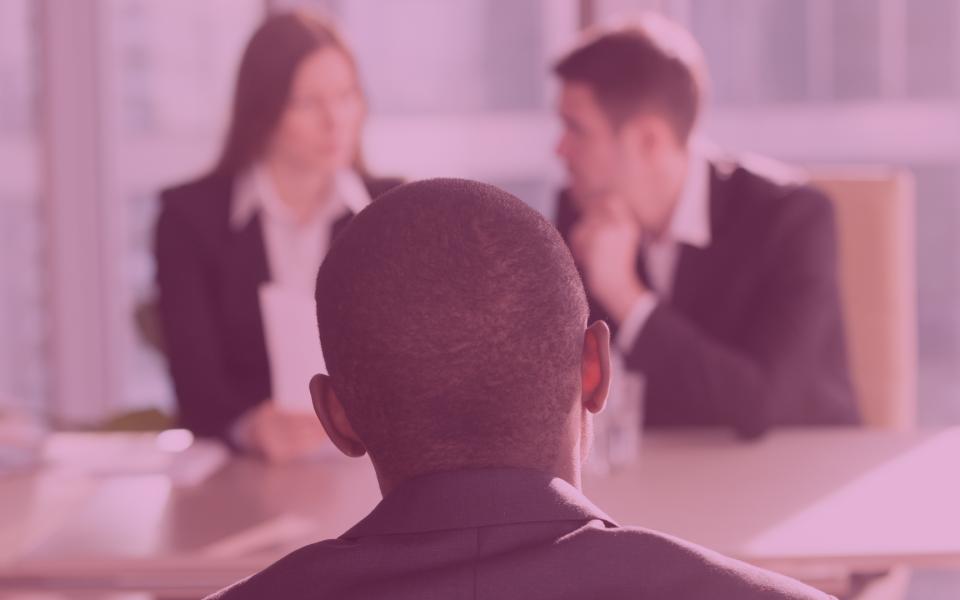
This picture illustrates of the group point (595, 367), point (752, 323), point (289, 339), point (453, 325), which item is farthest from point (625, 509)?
point (453, 325)

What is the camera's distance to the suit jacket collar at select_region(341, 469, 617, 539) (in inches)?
30.1

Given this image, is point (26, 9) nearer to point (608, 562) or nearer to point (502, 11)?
point (502, 11)

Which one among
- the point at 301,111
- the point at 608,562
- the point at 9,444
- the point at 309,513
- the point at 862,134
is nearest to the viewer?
the point at 608,562

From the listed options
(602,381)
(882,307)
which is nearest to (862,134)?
(882,307)

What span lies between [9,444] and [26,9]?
2367mm

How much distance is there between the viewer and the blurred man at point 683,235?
219 centimetres

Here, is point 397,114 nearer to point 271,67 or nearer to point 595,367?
point 271,67

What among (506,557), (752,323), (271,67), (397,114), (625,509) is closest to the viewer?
(506,557)

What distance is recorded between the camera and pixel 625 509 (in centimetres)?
163

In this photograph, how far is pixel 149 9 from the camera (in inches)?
157

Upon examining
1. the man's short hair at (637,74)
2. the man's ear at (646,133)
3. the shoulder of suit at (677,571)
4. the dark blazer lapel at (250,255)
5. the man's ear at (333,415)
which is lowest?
the shoulder of suit at (677,571)

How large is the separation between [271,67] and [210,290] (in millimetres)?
432

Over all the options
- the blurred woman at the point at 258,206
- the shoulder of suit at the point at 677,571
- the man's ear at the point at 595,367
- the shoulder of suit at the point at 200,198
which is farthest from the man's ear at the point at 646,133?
the shoulder of suit at the point at 677,571

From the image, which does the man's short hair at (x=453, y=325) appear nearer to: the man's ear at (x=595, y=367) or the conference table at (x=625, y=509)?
the man's ear at (x=595, y=367)
